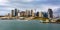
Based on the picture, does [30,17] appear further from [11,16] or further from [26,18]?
[11,16]

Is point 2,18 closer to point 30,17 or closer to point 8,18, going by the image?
point 8,18

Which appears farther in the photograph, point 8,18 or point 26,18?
point 8,18

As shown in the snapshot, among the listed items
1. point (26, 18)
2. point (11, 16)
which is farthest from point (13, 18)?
point (26, 18)

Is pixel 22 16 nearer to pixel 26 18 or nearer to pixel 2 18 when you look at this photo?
pixel 26 18

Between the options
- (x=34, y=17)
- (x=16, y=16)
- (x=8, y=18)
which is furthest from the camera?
(x=8, y=18)

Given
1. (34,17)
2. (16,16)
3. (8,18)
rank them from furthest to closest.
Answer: (8,18)
(16,16)
(34,17)

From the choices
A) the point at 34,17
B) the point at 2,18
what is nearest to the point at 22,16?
the point at 34,17

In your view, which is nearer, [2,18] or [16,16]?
[16,16]
